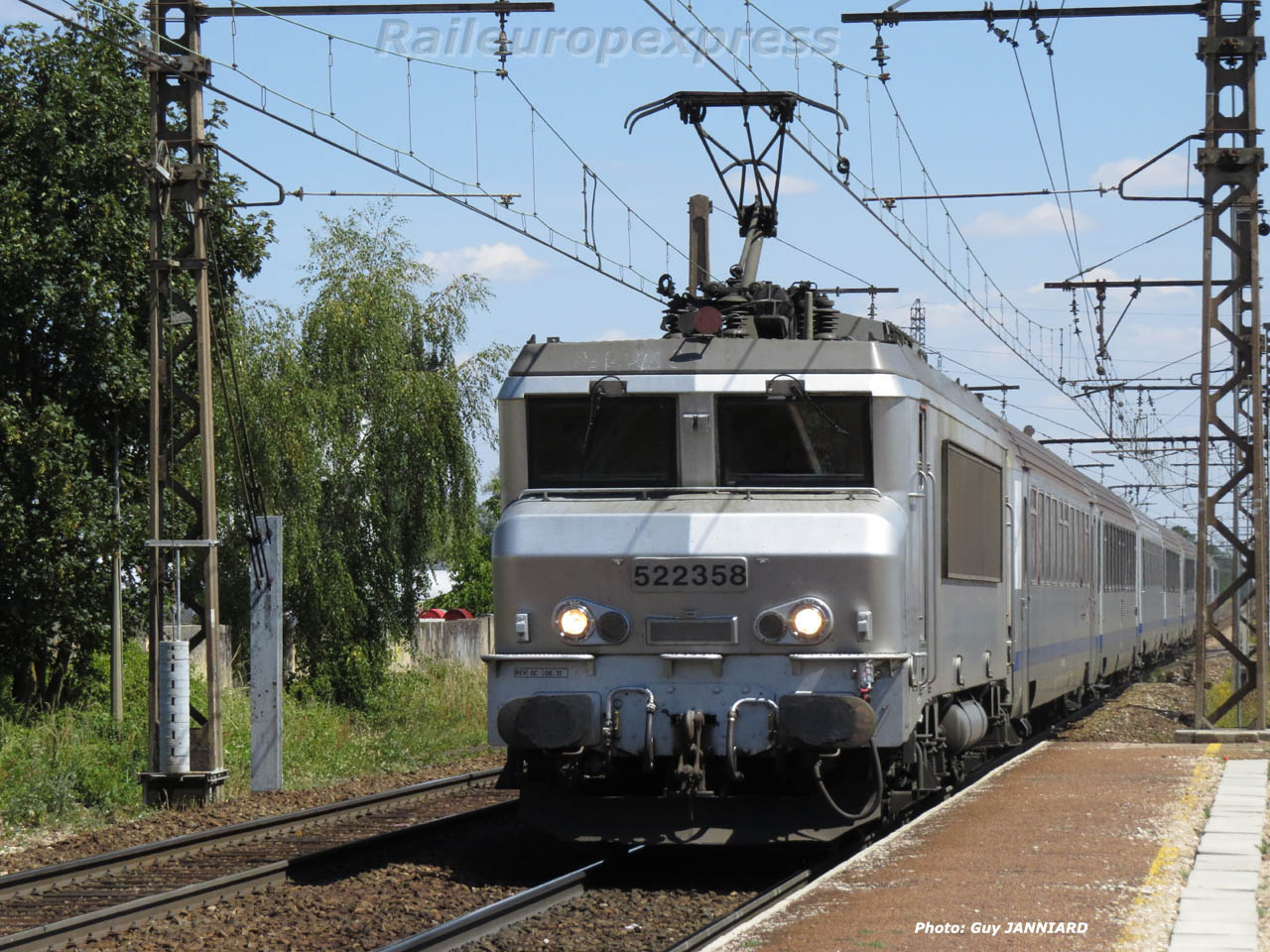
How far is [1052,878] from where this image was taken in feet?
30.5

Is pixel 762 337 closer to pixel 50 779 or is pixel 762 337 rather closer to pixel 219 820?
pixel 219 820

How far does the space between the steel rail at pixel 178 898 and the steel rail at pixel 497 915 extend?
1.74 m

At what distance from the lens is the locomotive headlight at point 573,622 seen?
10.2 meters

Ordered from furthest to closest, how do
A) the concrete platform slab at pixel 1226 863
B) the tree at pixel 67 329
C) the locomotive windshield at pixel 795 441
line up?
the tree at pixel 67 329 → the locomotive windshield at pixel 795 441 → the concrete platform slab at pixel 1226 863

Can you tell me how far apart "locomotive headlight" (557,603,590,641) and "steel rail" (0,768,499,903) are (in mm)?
3553

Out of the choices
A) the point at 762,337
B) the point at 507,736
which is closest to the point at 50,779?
the point at 507,736

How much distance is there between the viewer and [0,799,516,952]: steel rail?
8.76 meters

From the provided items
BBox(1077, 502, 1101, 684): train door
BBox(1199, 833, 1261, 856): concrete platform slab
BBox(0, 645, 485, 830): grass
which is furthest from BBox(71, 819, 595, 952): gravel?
BBox(1077, 502, 1101, 684): train door

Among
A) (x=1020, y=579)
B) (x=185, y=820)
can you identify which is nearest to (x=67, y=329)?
(x=185, y=820)

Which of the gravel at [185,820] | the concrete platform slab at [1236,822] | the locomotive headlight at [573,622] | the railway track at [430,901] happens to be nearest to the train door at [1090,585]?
the gravel at [185,820]

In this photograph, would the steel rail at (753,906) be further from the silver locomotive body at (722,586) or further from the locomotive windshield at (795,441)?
the locomotive windshield at (795,441)

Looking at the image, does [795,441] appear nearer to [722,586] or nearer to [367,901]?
[722,586]

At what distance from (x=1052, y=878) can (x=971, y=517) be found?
13.3ft

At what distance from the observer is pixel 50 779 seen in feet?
50.8
